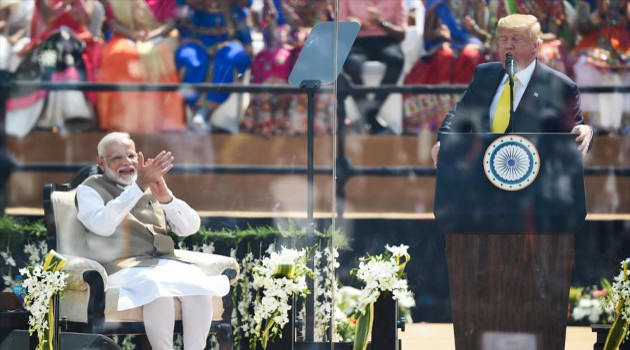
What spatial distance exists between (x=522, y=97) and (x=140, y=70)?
8.50 feet

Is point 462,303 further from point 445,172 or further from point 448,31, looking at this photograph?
point 448,31

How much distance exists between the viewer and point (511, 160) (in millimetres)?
5105

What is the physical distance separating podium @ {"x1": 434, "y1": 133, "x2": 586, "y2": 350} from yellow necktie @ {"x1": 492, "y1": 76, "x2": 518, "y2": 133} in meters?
0.26

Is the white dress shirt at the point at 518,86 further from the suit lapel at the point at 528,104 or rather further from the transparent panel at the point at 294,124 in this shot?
the transparent panel at the point at 294,124

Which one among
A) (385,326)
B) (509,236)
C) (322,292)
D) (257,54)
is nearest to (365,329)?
(385,326)

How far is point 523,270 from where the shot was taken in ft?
16.8

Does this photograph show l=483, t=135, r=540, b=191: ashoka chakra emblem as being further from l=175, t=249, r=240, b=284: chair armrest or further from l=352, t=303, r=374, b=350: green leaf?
l=175, t=249, r=240, b=284: chair armrest

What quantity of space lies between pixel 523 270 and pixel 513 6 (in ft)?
6.33

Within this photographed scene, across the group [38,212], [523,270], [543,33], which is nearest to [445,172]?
[523,270]

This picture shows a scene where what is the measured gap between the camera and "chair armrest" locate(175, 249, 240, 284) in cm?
579

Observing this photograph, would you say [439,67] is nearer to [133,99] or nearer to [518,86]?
[133,99]

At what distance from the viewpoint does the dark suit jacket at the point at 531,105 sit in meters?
5.41

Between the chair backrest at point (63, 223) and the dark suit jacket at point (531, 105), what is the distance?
1605mm

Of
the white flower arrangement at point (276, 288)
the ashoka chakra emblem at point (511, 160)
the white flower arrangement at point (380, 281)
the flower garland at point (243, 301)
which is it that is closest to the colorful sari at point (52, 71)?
the flower garland at point (243, 301)
